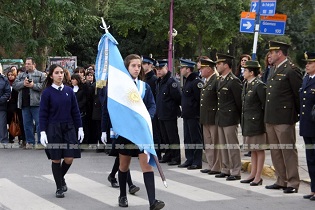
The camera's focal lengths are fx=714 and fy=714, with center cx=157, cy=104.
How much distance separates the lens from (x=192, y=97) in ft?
43.9

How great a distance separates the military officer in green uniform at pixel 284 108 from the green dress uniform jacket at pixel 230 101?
1.23 meters

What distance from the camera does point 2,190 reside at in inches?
423

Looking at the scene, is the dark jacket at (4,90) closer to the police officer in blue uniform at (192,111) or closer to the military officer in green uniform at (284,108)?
the police officer in blue uniform at (192,111)

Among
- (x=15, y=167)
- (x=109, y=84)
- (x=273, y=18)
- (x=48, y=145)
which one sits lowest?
(x=15, y=167)

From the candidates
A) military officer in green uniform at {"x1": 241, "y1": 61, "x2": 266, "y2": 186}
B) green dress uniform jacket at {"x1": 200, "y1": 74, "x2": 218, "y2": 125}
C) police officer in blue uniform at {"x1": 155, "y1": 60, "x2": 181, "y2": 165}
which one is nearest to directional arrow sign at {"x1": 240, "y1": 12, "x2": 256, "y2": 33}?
police officer in blue uniform at {"x1": 155, "y1": 60, "x2": 181, "y2": 165}

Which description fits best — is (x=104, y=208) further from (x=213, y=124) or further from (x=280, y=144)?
(x=213, y=124)

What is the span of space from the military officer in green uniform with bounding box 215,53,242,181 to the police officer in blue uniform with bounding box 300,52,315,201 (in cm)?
199

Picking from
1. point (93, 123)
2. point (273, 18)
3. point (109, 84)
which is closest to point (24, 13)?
point (93, 123)

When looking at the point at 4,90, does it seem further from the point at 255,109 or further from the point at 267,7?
the point at 255,109

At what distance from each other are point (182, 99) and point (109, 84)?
15.0 feet

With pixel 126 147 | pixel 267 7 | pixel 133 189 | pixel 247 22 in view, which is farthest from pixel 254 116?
pixel 247 22

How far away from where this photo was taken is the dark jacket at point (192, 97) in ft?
43.7

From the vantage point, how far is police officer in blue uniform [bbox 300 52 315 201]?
32.0 feet

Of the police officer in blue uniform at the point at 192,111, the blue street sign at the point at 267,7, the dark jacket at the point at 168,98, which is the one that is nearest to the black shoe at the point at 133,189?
the police officer in blue uniform at the point at 192,111
